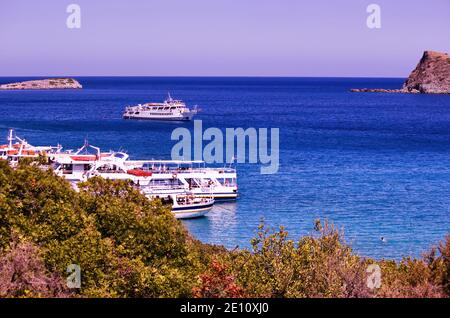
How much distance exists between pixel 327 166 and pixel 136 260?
166ft

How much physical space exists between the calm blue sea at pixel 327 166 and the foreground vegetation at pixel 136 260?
1817 centimetres

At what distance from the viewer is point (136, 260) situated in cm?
1652

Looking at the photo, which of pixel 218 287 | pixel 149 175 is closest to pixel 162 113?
pixel 149 175

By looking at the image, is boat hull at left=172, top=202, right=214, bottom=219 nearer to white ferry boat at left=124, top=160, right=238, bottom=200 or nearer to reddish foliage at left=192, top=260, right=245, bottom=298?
white ferry boat at left=124, top=160, right=238, bottom=200

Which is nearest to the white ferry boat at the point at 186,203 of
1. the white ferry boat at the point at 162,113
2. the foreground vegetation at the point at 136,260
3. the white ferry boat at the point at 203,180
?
the white ferry boat at the point at 203,180

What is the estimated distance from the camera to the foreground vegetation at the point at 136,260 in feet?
50.0

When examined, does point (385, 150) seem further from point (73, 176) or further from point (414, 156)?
point (73, 176)

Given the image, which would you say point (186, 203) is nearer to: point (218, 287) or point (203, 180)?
point (203, 180)

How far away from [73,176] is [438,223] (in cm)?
2909

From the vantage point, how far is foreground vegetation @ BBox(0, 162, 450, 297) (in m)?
15.2

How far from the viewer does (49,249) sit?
16250mm

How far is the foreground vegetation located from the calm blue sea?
59.6 feet

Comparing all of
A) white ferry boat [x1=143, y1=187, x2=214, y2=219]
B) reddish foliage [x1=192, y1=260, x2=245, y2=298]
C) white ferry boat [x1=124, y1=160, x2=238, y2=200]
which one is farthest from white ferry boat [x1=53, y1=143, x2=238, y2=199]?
reddish foliage [x1=192, y1=260, x2=245, y2=298]

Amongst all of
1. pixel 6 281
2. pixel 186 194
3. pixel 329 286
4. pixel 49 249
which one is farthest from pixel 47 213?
pixel 186 194
